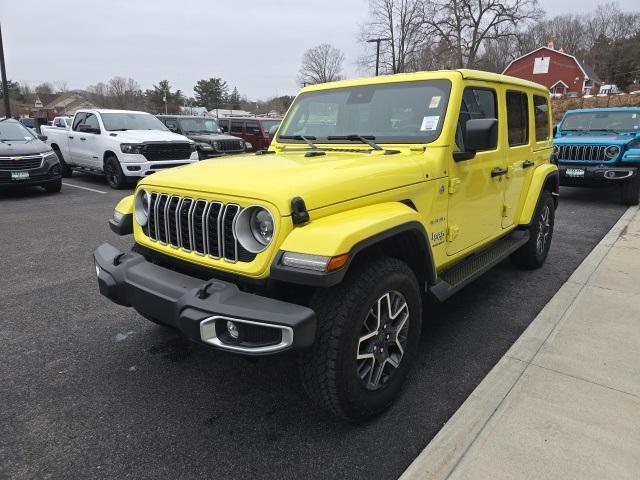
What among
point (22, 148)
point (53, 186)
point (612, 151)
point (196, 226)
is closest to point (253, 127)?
point (53, 186)

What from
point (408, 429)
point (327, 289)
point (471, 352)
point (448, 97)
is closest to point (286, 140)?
point (448, 97)

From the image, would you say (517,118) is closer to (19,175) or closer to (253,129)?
(19,175)

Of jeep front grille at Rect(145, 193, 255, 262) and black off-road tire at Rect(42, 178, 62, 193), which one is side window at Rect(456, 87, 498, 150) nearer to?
jeep front grille at Rect(145, 193, 255, 262)

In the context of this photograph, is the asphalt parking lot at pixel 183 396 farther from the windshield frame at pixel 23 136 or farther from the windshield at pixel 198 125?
the windshield at pixel 198 125

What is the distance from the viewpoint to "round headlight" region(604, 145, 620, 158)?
346 inches

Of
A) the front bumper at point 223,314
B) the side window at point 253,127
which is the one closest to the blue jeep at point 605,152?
the front bumper at point 223,314

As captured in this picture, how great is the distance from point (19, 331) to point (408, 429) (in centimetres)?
308

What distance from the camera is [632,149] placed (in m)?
8.71

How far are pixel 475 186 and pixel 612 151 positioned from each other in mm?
6985

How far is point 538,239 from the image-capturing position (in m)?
4.97

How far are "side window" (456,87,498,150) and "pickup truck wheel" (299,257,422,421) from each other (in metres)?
1.29

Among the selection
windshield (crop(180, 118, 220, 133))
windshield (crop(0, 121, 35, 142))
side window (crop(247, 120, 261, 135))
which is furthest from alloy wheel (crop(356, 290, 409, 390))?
side window (crop(247, 120, 261, 135))

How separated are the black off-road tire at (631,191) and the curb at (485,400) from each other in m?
5.69

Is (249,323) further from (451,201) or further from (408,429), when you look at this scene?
(451,201)
